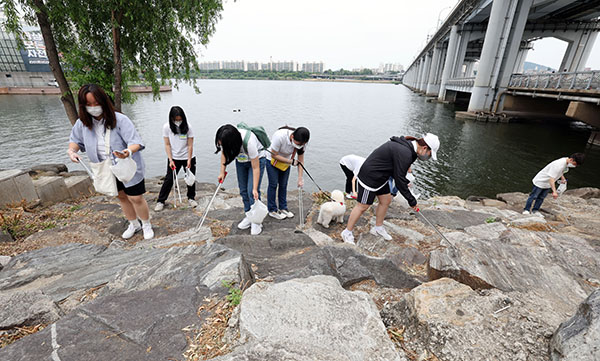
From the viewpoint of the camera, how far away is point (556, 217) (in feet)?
23.0

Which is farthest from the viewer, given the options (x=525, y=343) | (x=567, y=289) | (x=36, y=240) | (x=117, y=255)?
(x=36, y=240)

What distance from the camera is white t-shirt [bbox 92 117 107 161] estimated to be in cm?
345

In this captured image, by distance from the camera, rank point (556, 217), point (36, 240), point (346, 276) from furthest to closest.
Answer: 1. point (556, 217)
2. point (36, 240)
3. point (346, 276)

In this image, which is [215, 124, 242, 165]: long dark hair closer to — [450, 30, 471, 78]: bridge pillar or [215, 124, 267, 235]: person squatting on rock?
[215, 124, 267, 235]: person squatting on rock

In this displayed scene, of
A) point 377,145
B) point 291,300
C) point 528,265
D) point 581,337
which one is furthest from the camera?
point 377,145

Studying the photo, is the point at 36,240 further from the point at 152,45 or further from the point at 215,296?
the point at 152,45

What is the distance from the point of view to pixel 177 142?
5.45 metres

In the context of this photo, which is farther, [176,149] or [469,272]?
[176,149]

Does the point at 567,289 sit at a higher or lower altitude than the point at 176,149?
lower

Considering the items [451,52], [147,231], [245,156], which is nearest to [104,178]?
[147,231]

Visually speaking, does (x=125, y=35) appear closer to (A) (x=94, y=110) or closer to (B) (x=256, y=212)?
(A) (x=94, y=110)

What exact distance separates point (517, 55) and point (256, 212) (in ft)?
134

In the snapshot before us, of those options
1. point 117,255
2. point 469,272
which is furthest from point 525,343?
point 117,255

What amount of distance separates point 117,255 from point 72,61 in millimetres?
7378
